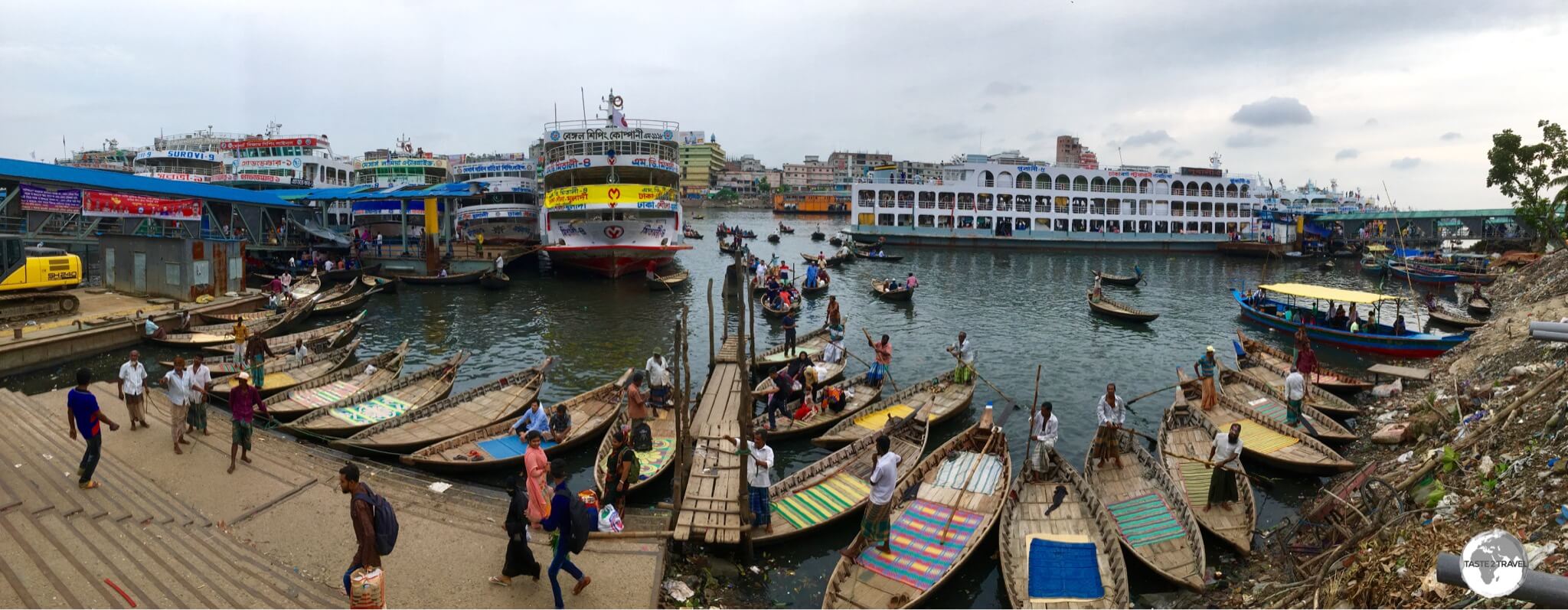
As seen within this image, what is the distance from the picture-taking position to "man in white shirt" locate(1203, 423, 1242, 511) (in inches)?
453

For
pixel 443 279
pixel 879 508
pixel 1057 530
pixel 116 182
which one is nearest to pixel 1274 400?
pixel 1057 530

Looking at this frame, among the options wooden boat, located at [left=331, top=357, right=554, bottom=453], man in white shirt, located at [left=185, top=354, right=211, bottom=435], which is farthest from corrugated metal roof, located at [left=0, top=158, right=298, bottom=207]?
wooden boat, located at [left=331, top=357, right=554, bottom=453]

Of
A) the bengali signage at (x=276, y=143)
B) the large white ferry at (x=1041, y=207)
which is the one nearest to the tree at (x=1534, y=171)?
the large white ferry at (x=1041, y=207)

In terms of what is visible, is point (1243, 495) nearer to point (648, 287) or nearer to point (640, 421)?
point (640, 421)

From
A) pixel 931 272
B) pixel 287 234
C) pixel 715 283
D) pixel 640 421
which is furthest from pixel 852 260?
pixel 640 421

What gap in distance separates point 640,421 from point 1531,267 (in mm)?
44254

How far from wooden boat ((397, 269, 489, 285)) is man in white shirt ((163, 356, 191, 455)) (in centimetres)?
2836

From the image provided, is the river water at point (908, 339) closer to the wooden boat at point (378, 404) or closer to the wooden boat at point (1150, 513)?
the wooden boat at point (1150, 513)

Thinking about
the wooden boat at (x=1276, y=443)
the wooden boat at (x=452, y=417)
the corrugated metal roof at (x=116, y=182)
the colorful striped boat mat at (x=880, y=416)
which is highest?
the corrugated metal roof at (x=116, y=182)

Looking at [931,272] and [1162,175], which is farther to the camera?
[1162,175]

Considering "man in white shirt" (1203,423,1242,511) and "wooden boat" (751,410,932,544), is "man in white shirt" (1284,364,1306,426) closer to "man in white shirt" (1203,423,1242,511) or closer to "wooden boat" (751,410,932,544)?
"man in white shirt" (1203,423,1242,511)

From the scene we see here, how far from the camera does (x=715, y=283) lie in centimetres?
4709

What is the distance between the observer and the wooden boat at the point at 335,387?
15.8m

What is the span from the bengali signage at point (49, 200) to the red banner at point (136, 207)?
0.31 m
